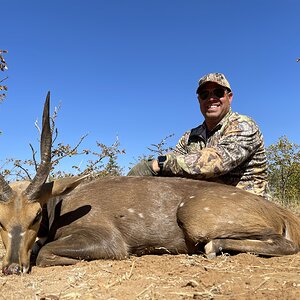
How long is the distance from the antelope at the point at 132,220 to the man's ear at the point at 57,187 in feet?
0.04

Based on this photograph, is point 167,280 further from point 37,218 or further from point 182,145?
point 182,145

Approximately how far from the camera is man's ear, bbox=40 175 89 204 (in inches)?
A: 190

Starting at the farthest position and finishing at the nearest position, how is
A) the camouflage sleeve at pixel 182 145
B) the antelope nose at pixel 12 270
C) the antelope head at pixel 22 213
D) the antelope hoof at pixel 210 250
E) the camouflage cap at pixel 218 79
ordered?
the camouflage sleeve at pixel 182 145 < the camouflage cap at pixel 218 79 < the antelope hoof at pixel 210 250 < the antelope head at pixel 22 213 < the antelope nose at pixel 12 270

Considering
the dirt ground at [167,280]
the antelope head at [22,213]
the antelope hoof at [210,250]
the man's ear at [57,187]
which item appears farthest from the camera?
the man's ear at [57,187]

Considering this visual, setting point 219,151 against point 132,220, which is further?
point 219,151

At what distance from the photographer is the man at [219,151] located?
582 cm

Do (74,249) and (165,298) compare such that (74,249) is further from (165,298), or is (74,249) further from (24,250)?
(165,298)

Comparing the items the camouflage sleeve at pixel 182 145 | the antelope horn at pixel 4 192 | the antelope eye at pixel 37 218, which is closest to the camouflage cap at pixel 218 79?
the camouflage sleeve at pixel 182 145

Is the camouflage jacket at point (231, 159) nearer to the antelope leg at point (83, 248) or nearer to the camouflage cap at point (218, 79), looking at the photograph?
the camouflage cap at point (218, 79)

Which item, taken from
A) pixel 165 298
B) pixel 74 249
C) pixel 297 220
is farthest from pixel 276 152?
pixel 165 298

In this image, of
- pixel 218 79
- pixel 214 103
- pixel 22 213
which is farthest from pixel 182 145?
pixel 22 213

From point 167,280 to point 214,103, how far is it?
4.08m

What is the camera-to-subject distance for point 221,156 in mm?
5781

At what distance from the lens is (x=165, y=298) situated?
2.85 metres
